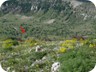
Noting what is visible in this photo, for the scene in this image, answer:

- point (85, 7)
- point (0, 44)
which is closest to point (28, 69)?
point (0, 44)

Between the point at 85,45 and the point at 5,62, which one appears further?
the point at 85,45

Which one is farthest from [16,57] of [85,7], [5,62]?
[85,7]

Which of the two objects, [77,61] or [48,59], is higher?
[77,61]

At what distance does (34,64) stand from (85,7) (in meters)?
118

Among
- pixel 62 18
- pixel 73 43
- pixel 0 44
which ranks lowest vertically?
pixel 62 18

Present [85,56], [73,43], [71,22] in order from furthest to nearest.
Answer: [71,22]
[73,43]
[85,56]

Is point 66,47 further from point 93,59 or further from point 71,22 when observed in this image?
point 71,22

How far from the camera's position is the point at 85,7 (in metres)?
129

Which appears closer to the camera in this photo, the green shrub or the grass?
the green shrub

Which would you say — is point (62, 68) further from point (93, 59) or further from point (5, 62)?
point (5, 62)

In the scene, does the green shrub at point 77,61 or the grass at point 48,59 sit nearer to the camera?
the green shrub at point 77,61

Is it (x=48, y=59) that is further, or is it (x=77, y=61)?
(x=48, y=59)

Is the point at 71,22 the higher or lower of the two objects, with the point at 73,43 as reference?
lower

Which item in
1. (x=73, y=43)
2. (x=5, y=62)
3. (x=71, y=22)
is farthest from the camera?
→ (x=71, y=22)
